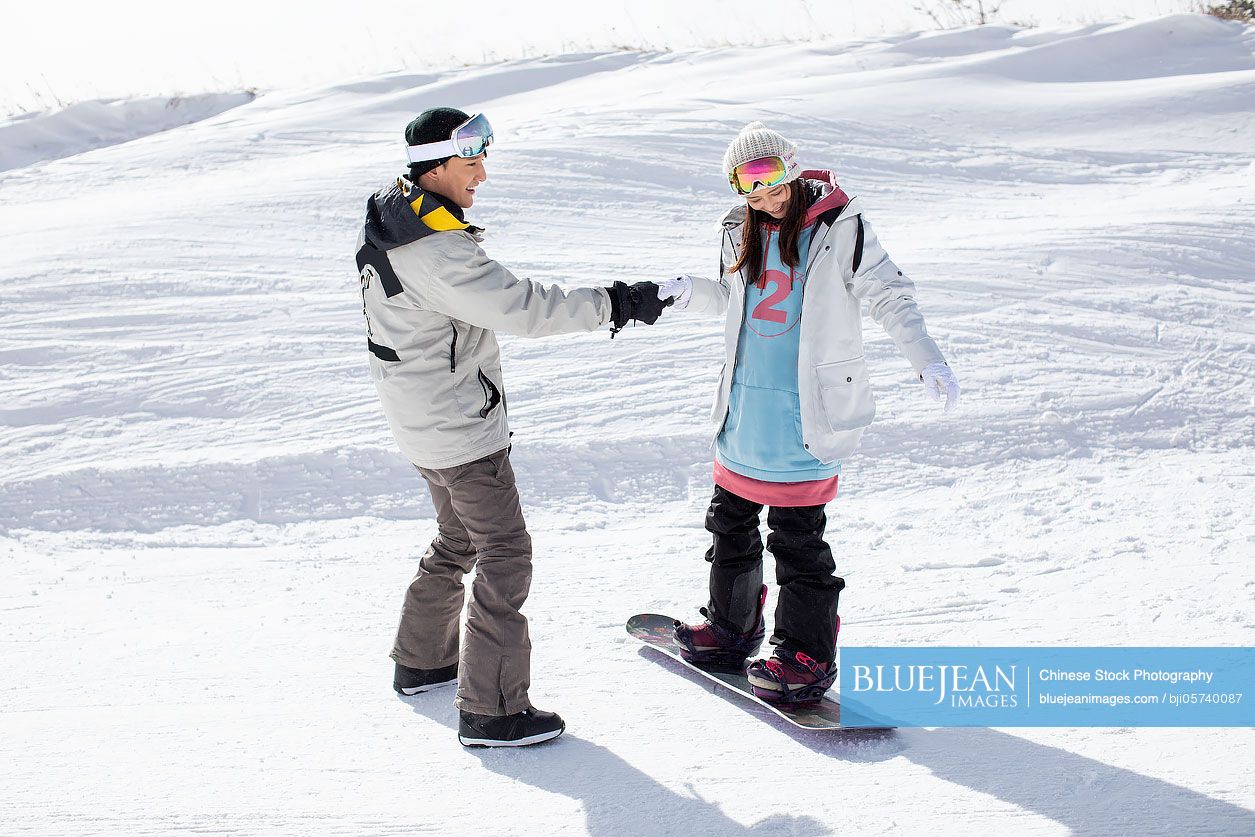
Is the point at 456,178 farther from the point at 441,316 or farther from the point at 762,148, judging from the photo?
the point at 762,148

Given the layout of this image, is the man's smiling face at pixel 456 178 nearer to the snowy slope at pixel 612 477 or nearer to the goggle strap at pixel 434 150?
the goggle strap at pixel 434 150

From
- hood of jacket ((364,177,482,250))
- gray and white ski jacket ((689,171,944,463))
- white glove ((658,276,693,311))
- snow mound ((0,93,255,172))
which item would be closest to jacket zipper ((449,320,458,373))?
hood of jacket ((364,177,482,250))

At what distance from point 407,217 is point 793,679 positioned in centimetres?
168

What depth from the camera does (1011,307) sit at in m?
6.30

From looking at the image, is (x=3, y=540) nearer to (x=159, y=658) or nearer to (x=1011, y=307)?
(x=159, y=658)

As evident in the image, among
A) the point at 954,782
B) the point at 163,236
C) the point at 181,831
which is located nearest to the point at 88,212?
the point at 163,236

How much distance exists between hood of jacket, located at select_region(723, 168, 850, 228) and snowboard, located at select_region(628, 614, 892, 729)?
1.34m

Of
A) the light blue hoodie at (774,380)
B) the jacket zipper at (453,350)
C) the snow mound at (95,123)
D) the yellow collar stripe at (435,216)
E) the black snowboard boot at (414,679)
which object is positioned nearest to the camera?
the yellow collar stripe at (435,216)

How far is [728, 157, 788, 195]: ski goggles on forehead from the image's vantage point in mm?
3049

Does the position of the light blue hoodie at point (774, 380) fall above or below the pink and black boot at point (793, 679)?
above

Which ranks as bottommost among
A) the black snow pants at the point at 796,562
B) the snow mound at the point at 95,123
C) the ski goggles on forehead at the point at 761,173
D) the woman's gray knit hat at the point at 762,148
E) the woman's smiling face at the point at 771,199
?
the black snow pants at the point at 796,562

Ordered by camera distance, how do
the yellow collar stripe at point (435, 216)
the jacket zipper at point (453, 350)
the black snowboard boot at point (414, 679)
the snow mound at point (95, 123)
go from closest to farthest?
the yellow collar stripe at point (435, 216)
the jacket zipper at point (453, 350)
the black snowboard boot at point (414, 679)
the snow mound at point (95, 123)

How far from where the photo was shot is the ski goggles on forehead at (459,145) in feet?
9.66

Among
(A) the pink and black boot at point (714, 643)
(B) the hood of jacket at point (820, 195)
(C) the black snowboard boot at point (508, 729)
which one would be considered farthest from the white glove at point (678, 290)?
Result: (C) the black snowboard boot at point (508, 729)
